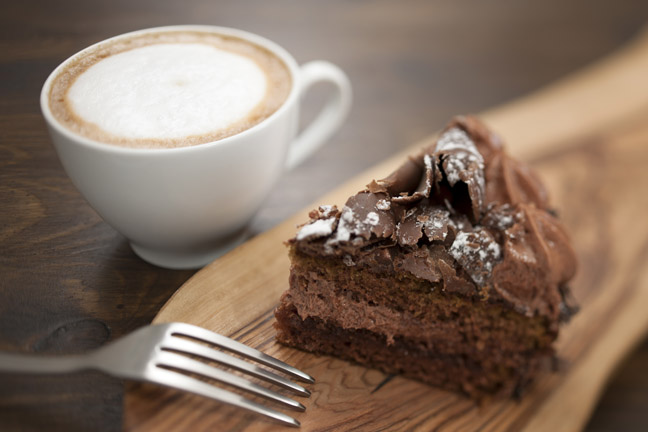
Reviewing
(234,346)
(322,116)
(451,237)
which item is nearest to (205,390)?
(234,346)

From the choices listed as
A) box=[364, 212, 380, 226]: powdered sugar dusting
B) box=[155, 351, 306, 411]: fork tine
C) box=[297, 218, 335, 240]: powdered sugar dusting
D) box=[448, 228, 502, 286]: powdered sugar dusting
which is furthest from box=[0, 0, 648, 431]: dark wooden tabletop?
box=[448, 228, 502, 286]: powdered sugar dusting

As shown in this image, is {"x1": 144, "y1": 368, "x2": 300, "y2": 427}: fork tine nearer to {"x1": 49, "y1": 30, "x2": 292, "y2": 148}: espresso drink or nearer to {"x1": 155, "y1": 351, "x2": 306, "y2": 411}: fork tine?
{"x1": 155, "y1": 351, "x2": 306, "y2": 411}: fork tine

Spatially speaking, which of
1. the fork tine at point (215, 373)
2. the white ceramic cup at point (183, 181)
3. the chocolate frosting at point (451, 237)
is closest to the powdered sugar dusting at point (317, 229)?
the chocolate frosting at point (451, 237)

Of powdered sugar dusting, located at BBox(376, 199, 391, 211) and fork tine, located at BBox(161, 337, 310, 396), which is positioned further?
powdered sugar dusting, located at BBox(376, 199, 391, 211)

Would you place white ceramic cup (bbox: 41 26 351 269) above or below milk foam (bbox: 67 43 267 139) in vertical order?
below

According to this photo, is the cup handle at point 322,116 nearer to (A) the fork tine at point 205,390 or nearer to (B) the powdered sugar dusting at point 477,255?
(B) the powdered sugar dusting at point 477,255

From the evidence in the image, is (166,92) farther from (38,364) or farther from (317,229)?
(38,364)

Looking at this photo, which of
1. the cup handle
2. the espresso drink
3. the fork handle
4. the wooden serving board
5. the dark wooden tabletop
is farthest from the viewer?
the cup handle

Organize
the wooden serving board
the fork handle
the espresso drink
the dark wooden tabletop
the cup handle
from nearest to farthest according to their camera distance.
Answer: the fork handle → the dark wooden tabletop → the espresso drink → the wooden serving board → the cup handle
